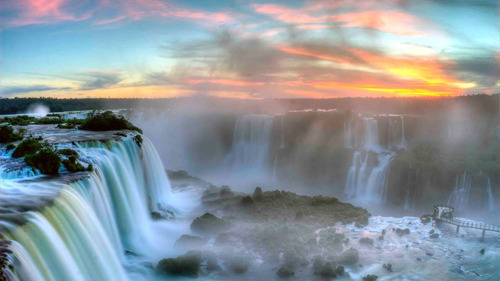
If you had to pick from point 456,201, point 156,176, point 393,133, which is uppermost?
point 393,133

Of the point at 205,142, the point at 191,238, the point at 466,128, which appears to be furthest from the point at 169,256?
the point at 466,128

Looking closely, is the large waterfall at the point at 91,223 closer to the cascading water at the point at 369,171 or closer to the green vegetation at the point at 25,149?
the green vegetation at the point at 25,149

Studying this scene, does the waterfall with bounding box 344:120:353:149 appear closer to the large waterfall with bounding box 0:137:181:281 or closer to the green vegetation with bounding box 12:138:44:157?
the large waterfall with bounding box 0:137:181:281

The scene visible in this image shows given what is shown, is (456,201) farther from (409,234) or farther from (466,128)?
(409,234)

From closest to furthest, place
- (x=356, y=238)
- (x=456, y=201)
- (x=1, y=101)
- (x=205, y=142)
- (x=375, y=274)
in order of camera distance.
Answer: (x=375, y=274) < (x=356, y=238) < (x=456, y=201) < (x=205, y=142) < (x=1, y=101)

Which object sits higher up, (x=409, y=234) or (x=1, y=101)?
(x=1, y=101)

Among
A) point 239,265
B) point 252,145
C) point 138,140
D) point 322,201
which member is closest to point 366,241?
point 322,201

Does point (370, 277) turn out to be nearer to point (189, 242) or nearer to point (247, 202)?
point (189, 242)
